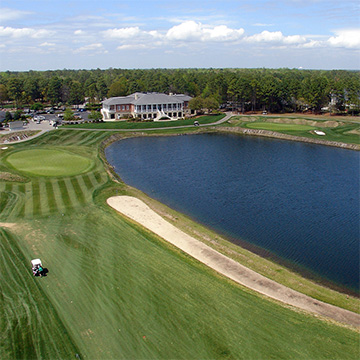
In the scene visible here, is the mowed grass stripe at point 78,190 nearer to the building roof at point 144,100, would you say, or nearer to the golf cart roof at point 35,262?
the golf cart roof at point 35,262

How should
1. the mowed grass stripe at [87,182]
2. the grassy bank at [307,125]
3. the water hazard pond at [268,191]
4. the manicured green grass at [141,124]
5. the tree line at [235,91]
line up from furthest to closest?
the tree line at [235,91] → the manicured green grass at [141,124] → the grassy bank at [307,125] → the mowed grass stripe at [87,182] → the water hazard pond at [268,191]

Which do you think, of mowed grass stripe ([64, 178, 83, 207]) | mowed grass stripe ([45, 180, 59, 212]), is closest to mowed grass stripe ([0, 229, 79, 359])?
mowed grass stripe ([45, 180, 59, 212])

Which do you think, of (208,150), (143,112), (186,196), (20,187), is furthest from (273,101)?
(20,187)

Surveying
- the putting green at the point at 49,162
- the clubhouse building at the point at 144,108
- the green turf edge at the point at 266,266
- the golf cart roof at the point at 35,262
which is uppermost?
the clubhouse building at the point at 144,108

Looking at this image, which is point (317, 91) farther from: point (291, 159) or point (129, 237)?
point (129, 237)

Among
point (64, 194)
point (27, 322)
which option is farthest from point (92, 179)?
point (27, 322)

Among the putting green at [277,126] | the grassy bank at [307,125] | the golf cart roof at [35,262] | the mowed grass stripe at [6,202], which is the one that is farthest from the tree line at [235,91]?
the golf cart roof at [35,262]
